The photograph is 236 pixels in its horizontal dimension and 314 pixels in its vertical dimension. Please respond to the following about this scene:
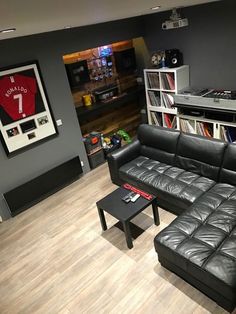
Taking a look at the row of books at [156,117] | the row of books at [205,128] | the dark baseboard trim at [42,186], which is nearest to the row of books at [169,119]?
the row of books at [156,117]

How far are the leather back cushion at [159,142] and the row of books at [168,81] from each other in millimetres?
1083

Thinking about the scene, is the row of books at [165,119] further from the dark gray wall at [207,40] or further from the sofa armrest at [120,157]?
the sofa armrest at [120,157]

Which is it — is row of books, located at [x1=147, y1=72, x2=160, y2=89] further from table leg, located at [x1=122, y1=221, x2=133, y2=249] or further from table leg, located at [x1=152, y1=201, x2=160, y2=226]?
table leg, located at [x1=122, y1=221, x2=133, y2=249]

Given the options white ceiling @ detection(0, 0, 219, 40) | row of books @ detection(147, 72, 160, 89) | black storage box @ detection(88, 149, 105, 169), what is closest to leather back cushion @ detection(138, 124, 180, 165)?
black storage box @ detection(88, 149, 105, 169)

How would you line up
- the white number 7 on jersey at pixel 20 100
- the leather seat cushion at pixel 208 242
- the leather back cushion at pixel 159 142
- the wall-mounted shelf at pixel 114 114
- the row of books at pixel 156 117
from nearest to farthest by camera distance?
1. the leather seat cushion at pixel 208 242
2. the white number 7 on jersey at pixel 20 100
3. the leather back cushion at pixel 159 142
4. the wall-mounted shelf at pixel 114 114
5. the row of books at pixel 156 117

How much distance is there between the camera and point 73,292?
251cm

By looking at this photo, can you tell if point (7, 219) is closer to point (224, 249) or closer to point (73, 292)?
point (73, 292)

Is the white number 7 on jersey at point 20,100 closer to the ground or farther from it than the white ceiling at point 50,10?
closer to the ground

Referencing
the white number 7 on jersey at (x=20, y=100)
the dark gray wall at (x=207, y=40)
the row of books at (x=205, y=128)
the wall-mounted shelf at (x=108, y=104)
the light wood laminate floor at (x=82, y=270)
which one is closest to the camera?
the light wood laminate floor at (x=82, y=270)

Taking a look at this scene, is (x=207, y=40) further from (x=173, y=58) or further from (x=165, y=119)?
(x=165, y=119)

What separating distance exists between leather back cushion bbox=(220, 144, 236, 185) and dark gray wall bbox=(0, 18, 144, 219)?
232cm

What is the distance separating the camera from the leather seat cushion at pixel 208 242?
200 cm

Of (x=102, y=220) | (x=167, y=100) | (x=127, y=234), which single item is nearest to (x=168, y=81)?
(x=167, y=100)

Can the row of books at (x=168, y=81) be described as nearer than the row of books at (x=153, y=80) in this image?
Yes
